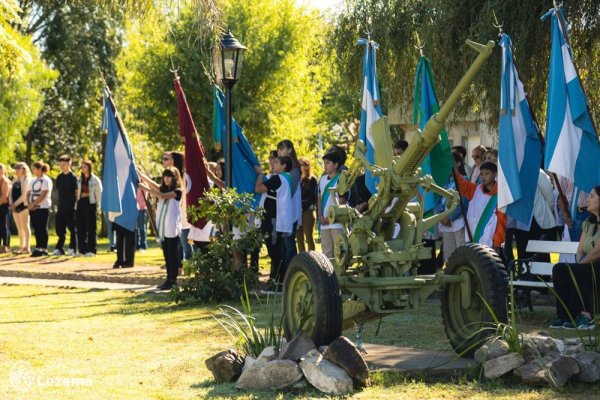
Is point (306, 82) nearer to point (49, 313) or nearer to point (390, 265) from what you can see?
point (49, 313)

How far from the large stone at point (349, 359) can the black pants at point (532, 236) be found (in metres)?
Result: 5.67

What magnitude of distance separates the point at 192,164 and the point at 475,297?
7.97 metres

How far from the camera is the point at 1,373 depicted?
905cm

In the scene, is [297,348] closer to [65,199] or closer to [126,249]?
[126,249]

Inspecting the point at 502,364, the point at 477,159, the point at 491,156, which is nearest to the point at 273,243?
the point at 477,159

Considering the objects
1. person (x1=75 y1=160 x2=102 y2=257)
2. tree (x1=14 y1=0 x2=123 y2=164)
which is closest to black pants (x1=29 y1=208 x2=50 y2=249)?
person (x1=75 y1=160 x2=102 y2=257)

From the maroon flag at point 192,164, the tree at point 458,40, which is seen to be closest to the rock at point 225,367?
the maroon flag at point 192,164

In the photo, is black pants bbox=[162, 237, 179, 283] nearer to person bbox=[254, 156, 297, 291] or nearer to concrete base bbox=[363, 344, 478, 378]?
person bbox=[254, 156, 297, 291]

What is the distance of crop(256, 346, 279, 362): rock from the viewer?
8.20 m

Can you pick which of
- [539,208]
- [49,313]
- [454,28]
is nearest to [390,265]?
[539,208]

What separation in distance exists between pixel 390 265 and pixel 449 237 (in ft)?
19.7

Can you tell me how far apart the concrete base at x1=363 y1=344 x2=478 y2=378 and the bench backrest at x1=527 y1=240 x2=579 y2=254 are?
10.00ft

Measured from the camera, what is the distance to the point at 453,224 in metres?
14.9

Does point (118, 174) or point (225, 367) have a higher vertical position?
point (118, 174)
